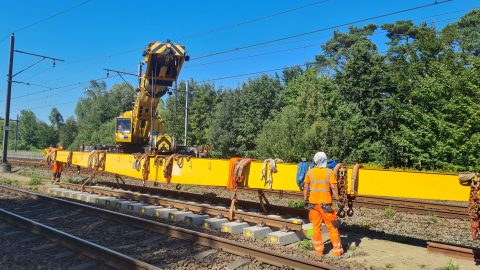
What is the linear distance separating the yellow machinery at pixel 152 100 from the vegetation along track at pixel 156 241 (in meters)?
3.58

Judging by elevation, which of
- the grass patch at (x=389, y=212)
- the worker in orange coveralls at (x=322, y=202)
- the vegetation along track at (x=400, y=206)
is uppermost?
the worker in orange coveralls at (x=322, y=202)

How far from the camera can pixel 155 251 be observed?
6891mm

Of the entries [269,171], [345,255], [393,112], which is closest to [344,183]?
[345,255]

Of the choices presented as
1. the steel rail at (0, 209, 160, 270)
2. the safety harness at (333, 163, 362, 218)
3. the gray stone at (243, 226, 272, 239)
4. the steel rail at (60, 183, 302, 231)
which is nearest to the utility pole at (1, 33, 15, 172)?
the steel rail at (60, 183, 302, 231)

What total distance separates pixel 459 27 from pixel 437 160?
2145 cm

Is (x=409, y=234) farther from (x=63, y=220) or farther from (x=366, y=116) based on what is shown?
(x=366, y=116)

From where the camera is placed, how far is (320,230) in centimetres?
667

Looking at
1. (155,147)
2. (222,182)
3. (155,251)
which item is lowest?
(155,251)

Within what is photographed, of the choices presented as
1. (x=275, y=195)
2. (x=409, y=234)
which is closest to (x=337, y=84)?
(x=275, y=195)

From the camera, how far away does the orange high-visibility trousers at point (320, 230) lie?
6.57m

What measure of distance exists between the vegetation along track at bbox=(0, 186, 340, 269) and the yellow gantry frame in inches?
64.3

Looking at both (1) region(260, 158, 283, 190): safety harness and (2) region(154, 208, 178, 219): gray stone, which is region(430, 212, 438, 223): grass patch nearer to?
(1) region(260, 158, 283, 190): safety harness

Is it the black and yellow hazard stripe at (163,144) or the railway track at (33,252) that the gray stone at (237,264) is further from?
the black and yellow hazard stripe at (163,144)

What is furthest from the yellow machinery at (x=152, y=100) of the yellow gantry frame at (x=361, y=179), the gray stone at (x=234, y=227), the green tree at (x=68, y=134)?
the green tree at (x=68, y=134)
